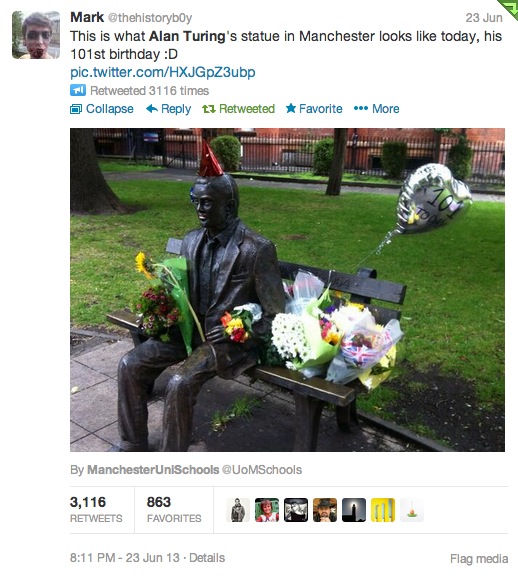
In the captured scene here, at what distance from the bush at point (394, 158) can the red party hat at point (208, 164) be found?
11.9 m

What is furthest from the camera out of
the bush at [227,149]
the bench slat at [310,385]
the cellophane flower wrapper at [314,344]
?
the bush at [227,149]

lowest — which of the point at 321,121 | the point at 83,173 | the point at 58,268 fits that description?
the point at 58,268

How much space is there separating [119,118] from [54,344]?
44.0 inches

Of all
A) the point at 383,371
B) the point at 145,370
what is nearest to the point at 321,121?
the point at 383,371

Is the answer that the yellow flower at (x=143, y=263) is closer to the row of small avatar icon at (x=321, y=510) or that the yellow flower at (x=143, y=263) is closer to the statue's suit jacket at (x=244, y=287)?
the statue's suit jacket at (x=244, y=287)

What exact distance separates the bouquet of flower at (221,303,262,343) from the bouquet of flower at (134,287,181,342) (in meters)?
0.30

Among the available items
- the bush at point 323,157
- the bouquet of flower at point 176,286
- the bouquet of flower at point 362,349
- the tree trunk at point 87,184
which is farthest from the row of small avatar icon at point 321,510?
the bush at point 323,157

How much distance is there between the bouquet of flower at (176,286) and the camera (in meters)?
2.93

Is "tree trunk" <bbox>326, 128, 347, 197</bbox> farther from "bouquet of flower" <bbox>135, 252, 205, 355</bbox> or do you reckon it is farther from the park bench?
"bouquet of flower" <bbox>135, 252, 205, 355</bbox>

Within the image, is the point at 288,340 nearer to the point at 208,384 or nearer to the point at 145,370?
the point at 145,370

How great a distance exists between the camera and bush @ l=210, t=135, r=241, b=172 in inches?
547

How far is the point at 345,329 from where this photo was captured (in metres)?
2.76

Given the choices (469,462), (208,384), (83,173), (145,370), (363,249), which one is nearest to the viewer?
(469,462)

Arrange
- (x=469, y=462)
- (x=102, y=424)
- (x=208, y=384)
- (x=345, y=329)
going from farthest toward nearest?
(x=208, y=384), (x=102, y=424), (x=345, y=329), (x=469, y=462)
